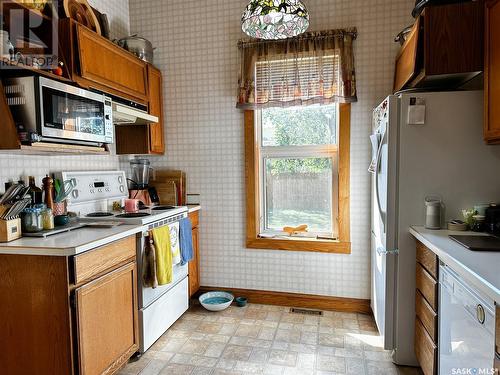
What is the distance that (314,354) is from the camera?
2156mm

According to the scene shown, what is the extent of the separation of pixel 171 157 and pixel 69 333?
1.87 metres

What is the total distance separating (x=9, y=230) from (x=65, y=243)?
1.05 ft

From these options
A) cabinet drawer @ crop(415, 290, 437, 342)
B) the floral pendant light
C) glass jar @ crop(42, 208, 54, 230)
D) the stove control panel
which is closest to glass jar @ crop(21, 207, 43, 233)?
glass jar @ crop(42, 208, 54, 230)

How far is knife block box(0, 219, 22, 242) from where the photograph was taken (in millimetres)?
1617

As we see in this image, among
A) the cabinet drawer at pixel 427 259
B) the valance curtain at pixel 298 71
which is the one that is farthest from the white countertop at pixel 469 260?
the valance curtain at pixel 298 71

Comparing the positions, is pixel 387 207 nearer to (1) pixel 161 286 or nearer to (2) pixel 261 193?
(2) pixel 261 193

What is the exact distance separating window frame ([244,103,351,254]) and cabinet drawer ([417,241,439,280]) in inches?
35.5

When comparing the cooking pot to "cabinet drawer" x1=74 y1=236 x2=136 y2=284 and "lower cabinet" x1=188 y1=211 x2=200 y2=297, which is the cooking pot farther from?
"cabinet drawer" x1=74 y1=236 x2=136 y2=284

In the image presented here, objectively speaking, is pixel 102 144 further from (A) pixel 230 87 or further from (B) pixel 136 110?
(A) pixel 230 87

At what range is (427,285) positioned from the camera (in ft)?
5.64

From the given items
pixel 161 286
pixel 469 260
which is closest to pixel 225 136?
pixel 161 286

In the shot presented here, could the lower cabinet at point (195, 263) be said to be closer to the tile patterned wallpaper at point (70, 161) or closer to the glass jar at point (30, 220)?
the tile patterned wallpaper at point (70, 161)

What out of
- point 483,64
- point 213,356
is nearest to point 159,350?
point 213,356

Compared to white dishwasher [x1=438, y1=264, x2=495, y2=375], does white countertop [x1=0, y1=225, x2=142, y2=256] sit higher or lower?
higher
